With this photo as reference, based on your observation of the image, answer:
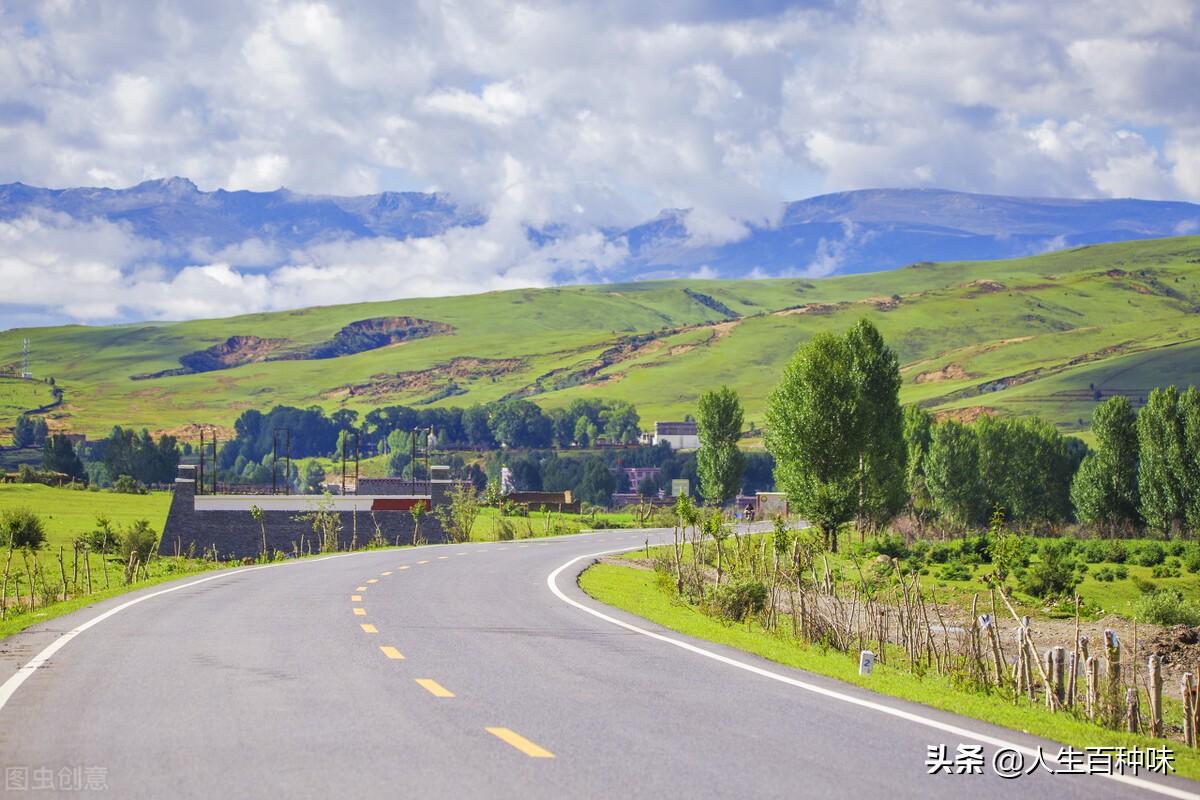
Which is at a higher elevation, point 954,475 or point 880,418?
point 880,418

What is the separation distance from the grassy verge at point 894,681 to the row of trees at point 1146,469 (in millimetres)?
62831

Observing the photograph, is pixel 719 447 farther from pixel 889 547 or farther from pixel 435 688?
pixel 435 688

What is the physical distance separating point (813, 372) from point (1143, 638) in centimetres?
2989

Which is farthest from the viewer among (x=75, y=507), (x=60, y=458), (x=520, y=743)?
(x=60, y=458)

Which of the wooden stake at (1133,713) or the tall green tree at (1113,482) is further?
the tall green tree at (1113,482)

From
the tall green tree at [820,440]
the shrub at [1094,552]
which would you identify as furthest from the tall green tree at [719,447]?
the shrub at [1094,552]

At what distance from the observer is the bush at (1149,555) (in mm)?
62625

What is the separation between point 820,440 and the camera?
2562 inches

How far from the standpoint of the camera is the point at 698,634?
68.2 ft

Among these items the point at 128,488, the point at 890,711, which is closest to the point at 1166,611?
the point at 890,711

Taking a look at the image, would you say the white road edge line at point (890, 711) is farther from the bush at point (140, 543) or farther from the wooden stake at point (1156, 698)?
the bush at point (140, 543)

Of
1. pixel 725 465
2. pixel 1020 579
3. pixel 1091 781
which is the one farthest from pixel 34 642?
pixel 725 465

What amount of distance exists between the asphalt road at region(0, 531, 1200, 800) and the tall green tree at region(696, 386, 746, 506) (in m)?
82.7

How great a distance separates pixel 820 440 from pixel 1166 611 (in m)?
26.0
